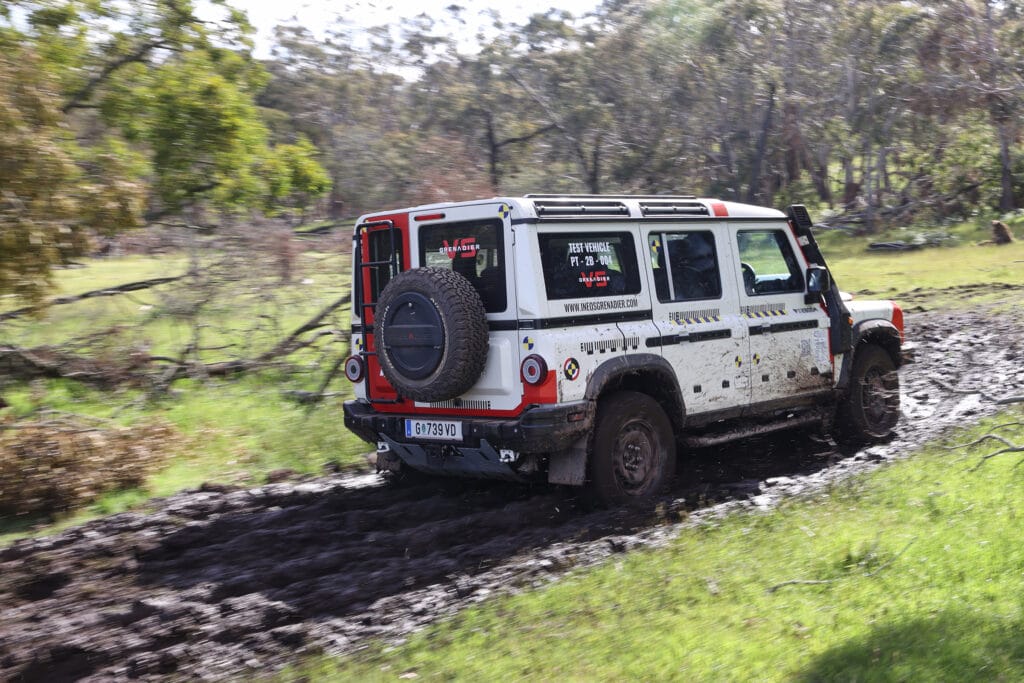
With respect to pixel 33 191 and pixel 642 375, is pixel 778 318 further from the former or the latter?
pixel 33 191

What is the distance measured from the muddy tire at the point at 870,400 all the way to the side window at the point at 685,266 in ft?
6.42

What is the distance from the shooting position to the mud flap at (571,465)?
22.0 feet

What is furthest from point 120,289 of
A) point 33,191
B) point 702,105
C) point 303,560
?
point 702,105

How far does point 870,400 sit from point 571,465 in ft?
11.7

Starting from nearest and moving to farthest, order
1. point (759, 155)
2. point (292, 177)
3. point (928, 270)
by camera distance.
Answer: point (292, 177) → point (928, 270) → point (759, 155)

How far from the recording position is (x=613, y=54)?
3130cm

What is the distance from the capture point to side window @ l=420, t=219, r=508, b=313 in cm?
660

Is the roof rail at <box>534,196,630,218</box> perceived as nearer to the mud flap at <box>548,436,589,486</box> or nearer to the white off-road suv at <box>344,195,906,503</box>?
the white off-road suv at <box>344,195,906,503</box>

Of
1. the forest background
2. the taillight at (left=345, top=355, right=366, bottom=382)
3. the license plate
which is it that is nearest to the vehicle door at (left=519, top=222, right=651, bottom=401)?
the license plate

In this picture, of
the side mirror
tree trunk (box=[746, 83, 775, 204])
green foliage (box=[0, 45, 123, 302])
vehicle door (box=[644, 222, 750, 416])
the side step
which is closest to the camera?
green foliage (box=[0, 45, 123, 302])

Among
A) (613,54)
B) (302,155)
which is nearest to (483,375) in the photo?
(302,155)

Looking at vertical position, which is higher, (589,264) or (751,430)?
(589,264)

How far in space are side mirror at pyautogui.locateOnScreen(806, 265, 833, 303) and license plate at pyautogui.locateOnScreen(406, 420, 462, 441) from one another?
337 centimetres

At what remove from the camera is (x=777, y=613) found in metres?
4.75
